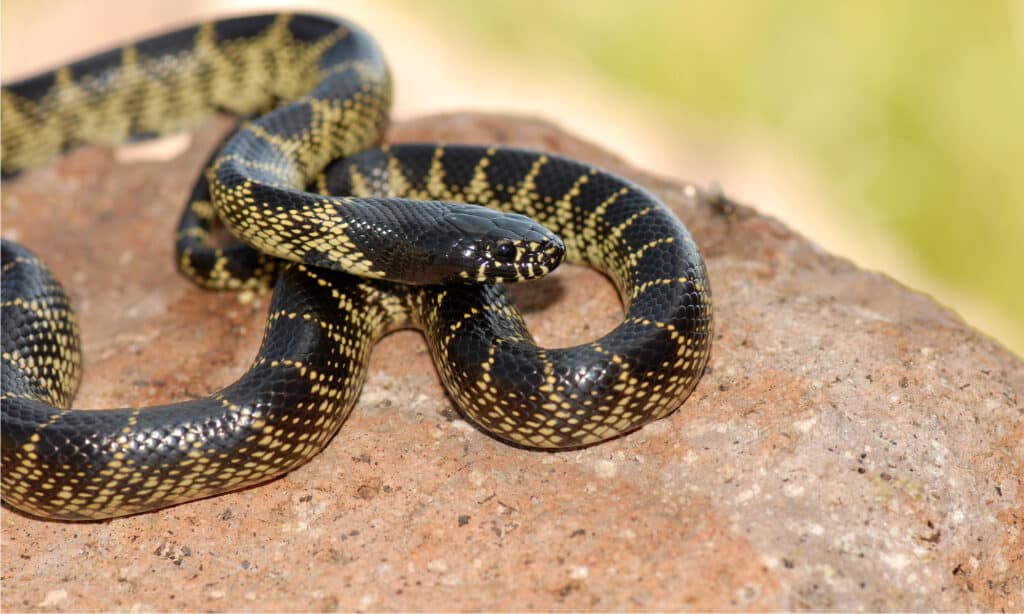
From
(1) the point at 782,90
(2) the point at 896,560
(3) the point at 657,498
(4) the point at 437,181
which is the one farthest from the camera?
(1) the point at 782,90

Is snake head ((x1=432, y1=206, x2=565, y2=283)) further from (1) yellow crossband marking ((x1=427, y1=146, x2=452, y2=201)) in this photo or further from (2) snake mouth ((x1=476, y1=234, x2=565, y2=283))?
(1) yellow crossband marking ((x1=427, y1=146, x2=452, y2=201))

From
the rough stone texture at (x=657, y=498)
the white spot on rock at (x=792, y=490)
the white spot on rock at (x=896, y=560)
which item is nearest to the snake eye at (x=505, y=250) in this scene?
the rough stone texture at (x=657, y=498)

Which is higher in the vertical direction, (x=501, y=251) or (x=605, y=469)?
(x=501, y=251)

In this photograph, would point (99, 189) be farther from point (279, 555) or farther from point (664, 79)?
point (664, 79)

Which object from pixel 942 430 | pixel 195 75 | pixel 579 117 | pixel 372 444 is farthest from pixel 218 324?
pixel 579 117

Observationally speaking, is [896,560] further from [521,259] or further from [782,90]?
[782,90]

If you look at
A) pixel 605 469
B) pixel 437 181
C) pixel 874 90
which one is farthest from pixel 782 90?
pixel 605 469

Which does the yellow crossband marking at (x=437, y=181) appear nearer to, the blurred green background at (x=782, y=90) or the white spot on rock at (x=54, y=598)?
the blurred green background at (x=782, y=90)

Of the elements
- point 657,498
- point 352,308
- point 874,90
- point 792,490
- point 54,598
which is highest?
point 874,90
